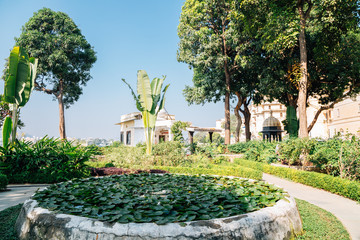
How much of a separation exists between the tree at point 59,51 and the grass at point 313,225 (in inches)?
822

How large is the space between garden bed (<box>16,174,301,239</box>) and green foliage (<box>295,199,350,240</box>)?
1.13 feet

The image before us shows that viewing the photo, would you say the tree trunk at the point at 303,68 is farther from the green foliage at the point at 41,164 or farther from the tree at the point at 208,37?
the green foliage at the point at 41,164

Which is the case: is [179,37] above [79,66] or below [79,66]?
above

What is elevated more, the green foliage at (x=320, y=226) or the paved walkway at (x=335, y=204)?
the green foliage at (x=320, y=226)

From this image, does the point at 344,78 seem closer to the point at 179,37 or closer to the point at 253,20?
the point at 253,20

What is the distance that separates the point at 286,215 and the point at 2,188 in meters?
7.47

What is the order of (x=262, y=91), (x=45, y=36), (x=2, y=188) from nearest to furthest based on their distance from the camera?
(x=2, y=188), (x=262, y=91), (x=45, y=36)

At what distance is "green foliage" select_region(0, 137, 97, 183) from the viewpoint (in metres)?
7.74

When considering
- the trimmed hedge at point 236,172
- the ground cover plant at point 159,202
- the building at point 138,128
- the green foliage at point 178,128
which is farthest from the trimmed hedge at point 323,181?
the building at point 138,128

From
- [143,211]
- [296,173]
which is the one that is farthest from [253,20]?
[143,211]

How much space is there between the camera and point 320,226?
3.91 m

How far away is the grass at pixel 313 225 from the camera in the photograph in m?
3.41

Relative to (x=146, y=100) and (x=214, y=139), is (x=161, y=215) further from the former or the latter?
(x=214, y=139)

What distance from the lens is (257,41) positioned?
1941 centimetres
